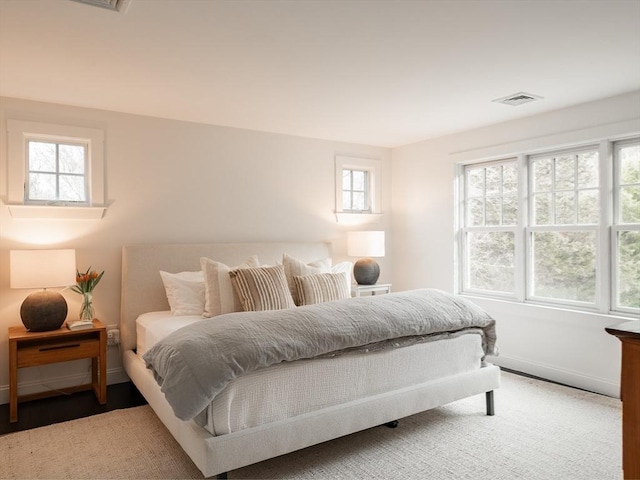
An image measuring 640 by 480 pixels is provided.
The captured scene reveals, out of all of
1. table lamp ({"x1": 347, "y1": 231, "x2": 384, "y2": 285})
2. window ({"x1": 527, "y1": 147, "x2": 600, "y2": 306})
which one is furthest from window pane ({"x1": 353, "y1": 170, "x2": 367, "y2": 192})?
window ({"x1": 527, "y1": 147, "x2": 600, "y2": 306})

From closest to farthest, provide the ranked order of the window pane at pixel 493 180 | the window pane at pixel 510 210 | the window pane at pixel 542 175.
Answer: the window pane at pixel 542 175
the window pane at pixel 510 210
the window pane at pixel 493 180

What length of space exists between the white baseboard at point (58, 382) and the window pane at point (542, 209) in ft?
13.4

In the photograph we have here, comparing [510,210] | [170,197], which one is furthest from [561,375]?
[170,197]

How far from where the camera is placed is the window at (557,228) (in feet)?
12.3

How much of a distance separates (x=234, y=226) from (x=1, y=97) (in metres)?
2.17

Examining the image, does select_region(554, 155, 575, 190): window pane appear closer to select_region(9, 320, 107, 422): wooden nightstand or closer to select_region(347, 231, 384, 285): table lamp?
select_region(347, 231, 384, 285): table lamp

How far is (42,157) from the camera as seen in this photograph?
3775mm

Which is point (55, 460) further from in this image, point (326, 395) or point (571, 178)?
point (571, 178)

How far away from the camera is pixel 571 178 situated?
4.11 meters

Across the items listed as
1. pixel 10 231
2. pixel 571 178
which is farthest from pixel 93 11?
pixel 571 178

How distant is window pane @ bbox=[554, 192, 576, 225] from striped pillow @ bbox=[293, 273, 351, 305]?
2.09 m

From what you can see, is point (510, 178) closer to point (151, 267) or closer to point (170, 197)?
point (170, 197)

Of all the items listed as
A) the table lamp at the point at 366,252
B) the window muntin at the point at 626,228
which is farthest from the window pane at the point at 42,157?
the window muntin at the point at 626,228

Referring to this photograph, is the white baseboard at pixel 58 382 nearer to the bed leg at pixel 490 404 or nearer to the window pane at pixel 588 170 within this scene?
the bed leg at pixel 490 404
